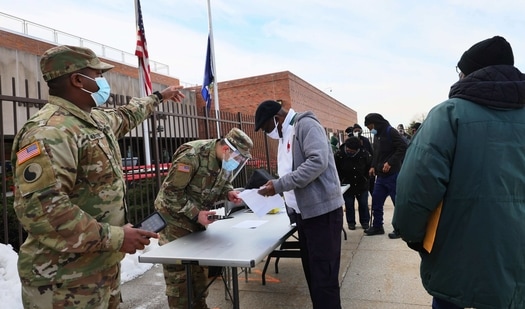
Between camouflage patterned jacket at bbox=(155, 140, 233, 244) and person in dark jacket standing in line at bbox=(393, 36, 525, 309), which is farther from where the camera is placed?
camouflage patterned jacket at bbox=(155, 140, 233, 244)

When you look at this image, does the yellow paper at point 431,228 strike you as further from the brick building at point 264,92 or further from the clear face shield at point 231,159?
the brick building at point 264,92

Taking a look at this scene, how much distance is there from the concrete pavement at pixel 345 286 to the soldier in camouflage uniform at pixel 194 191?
2.96 ft

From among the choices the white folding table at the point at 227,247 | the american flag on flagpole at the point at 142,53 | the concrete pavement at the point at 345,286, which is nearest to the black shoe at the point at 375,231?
the concrete pavement at the point at 345,286

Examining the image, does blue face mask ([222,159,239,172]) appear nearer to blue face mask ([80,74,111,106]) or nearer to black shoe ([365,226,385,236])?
blue face mask ([80,74,111,106])

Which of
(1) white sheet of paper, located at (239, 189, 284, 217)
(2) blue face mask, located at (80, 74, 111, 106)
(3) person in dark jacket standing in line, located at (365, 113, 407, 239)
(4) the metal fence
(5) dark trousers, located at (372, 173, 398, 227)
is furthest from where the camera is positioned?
(5) dark trousers, located at (372, 173, 398, 227)

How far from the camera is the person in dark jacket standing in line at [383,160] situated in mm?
5535

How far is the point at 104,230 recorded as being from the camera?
1614 millimetres

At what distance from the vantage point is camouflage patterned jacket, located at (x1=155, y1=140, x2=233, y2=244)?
284 centimetres

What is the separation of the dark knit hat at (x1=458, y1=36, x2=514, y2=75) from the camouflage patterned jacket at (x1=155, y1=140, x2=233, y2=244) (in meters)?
1.97

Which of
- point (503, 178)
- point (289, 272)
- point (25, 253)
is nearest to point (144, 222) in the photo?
point (25, 253)

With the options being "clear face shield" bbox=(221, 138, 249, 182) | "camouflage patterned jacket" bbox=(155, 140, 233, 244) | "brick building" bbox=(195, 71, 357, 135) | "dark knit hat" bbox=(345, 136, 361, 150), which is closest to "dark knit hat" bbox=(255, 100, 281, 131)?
"clear face shield" bbox=(221, 138, 249, 182)

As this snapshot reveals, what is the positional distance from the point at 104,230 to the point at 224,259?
81cm

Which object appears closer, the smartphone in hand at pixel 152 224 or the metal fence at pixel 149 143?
the smartphone in hand at pixel 152 224

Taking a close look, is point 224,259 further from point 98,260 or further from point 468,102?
point 468,102
